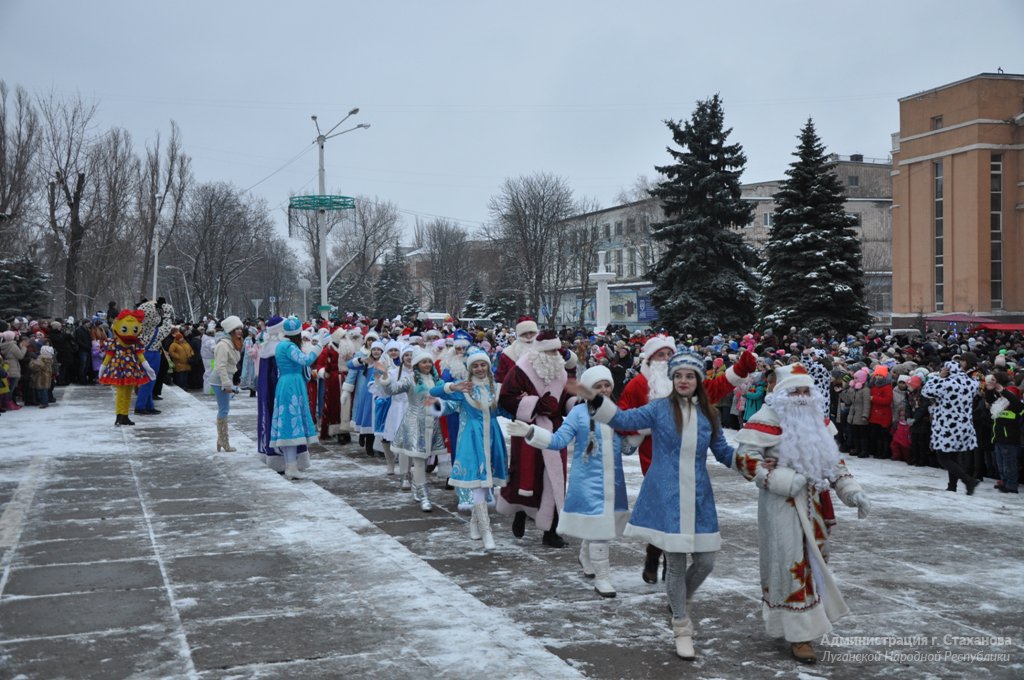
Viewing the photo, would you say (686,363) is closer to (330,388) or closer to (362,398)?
(362,398)

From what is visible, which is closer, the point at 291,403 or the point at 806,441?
the point at 806,441

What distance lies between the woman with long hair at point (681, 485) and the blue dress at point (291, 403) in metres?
6.48

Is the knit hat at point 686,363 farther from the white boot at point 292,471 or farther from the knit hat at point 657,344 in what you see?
the white boot at point 292,471

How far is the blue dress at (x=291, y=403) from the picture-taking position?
11602 millimetres

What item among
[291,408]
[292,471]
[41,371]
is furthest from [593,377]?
[41,371]

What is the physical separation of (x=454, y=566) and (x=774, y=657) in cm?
286

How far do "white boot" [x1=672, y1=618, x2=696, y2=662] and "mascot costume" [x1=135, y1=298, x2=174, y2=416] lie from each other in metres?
13.6

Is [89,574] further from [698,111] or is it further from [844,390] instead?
[698,111]

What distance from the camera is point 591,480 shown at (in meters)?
6.71

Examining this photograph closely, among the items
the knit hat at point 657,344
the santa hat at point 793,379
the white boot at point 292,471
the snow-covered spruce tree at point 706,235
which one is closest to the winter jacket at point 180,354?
the white boot at point 292,471

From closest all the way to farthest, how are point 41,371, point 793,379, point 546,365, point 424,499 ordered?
point 793,379, point 546,365, point 424,499, point 41,371

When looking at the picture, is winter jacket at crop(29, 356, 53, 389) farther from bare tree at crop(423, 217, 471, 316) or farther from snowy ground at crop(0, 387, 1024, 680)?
bare tree at crop(423, 217, 471, 316)

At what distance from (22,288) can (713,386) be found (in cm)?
3704

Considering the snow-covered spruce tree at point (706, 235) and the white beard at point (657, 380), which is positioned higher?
the snow-covered spruce tree at point (706, 235)
